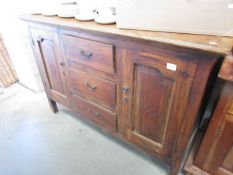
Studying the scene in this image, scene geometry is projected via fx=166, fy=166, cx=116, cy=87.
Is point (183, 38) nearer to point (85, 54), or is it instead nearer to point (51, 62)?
point (85, 54)

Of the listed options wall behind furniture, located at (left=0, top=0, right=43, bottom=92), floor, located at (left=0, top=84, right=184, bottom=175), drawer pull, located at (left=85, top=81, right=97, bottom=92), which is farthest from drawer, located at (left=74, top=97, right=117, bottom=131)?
wall behind furniture, located at (left=0, top=0, right=43, bottom=92)

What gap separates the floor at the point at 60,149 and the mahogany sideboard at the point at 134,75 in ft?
0.74

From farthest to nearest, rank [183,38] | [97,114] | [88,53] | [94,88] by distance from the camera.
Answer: [97,114], [94,88], [88,53], [183,38]

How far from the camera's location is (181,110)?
77 centimetres

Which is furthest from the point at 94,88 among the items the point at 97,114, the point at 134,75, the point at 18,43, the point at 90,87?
the point at 18,43

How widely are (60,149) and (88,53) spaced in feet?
2.81

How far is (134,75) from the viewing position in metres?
0.84

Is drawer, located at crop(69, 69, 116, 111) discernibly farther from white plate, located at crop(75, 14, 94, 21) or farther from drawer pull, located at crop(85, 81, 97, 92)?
white plate, located at crop(75, 14, 94, 21)

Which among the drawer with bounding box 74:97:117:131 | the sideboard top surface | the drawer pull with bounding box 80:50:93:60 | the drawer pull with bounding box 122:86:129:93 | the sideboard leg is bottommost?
the sideboard leg

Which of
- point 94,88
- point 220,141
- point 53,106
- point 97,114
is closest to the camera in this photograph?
point 220,141

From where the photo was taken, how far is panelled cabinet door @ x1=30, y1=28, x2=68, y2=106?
114 cm

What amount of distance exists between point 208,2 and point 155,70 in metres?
0.32

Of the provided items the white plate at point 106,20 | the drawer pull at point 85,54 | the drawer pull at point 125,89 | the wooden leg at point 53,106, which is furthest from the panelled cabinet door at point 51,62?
the drawer pull at point 125,89

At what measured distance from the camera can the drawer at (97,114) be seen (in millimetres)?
1150
